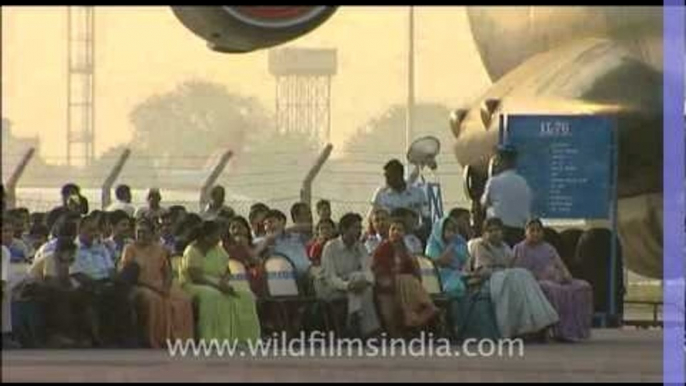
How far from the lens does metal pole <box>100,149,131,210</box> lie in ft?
58.1

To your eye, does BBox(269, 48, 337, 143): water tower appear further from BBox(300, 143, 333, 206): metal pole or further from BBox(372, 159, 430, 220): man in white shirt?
BBox(372, 159, 430, 220): man in white shirt

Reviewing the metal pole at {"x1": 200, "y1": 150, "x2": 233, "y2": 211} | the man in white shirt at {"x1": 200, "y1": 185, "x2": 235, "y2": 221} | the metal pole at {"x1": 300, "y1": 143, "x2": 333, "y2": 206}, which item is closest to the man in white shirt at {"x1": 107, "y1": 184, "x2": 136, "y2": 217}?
the metal pole at {"x1": 200, "y1": 150, "x2": 233, "y2": 211}

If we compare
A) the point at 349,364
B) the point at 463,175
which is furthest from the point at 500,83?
the point at 349,364

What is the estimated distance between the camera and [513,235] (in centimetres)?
1652

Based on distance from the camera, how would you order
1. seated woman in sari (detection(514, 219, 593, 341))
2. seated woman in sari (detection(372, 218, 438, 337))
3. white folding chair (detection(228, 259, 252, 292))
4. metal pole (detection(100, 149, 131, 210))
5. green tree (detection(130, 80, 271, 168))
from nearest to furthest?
1. white folding chair (detection(228, 259, 252, 292))
2. seated woman in sari (detection(372, 218, 438, 337))
3. seated woman in sari (detection(514, 219, 593, 341))
4. metal pole (detection(100, 149, 131, 210))
5. green tree (detection(130, 80, 271, 168))

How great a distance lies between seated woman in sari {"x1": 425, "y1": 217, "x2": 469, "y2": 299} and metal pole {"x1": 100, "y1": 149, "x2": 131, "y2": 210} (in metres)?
3.21

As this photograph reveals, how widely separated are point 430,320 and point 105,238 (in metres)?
2.36

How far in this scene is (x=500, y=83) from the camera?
77.8 ft

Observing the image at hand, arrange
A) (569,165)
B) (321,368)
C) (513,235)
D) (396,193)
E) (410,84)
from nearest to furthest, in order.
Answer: (321,368)
(396,193)
(513,235)
(569,165)
(410,84)

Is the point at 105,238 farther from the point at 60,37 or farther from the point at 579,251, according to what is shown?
the point at 579,251

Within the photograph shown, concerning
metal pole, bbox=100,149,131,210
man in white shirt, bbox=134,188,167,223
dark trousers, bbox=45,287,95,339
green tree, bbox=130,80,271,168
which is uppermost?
green tree, bbox=130,80,271,168

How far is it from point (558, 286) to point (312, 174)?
120 inches

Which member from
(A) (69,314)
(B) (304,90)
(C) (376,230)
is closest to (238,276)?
(A) (69,314)

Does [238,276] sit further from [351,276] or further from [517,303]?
[517,303]
